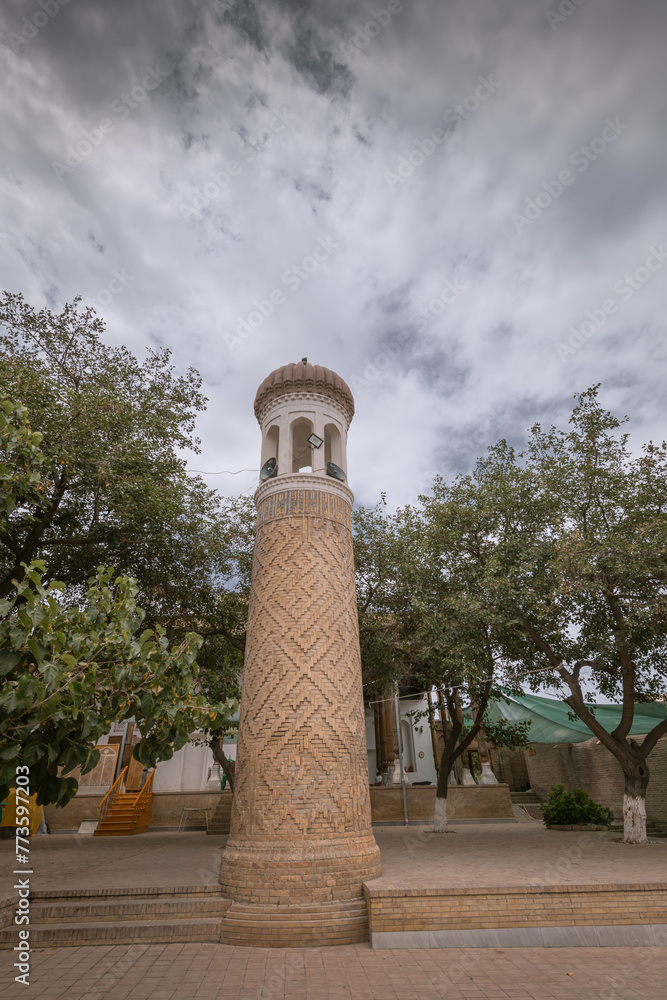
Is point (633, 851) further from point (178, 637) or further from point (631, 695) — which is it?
point (178, 637)

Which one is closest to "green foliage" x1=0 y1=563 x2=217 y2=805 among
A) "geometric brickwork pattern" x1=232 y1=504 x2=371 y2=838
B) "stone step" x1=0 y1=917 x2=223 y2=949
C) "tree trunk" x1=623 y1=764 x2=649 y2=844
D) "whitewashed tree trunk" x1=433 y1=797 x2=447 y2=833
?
"geometric brickwork pattern" x1=232 y1=504 x2=371 y2=838

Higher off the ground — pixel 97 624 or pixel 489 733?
pixel 97 624

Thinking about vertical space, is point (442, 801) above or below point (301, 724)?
below

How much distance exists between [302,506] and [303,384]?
2.35 m

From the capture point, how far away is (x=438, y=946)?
6172 mm

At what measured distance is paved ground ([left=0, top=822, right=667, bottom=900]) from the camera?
23.4 ft

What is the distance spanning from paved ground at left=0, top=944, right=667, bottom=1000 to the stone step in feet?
0.55

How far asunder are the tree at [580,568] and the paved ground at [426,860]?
2.01m

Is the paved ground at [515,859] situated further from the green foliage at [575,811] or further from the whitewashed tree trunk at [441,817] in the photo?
the green foliage at [575,811]

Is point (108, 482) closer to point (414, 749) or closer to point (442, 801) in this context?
point (442, 801)

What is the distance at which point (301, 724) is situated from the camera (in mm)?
7645

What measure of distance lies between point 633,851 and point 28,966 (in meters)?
8.94

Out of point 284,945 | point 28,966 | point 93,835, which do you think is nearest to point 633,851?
point 284,945

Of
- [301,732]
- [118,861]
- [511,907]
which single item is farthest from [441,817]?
[301,732]
